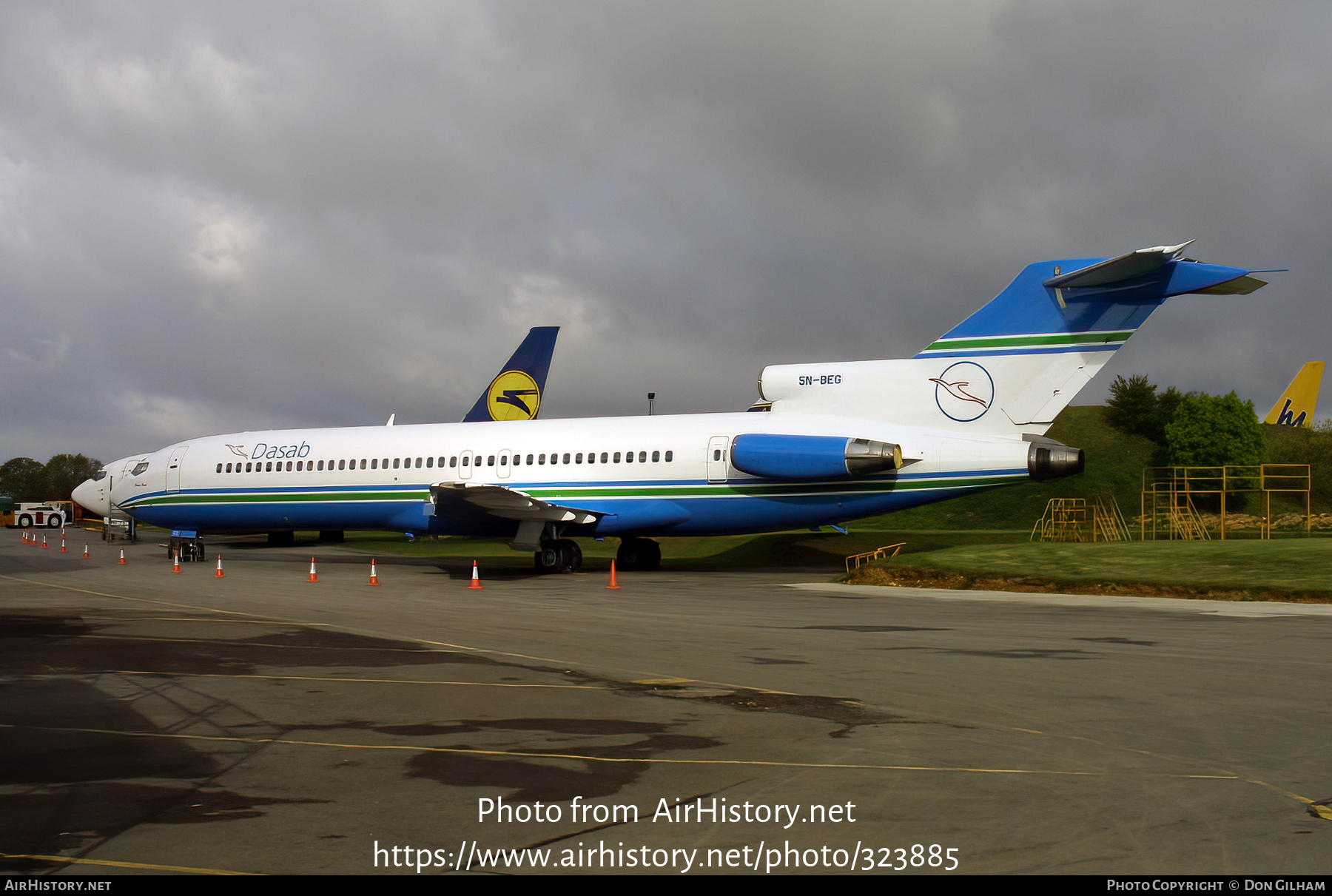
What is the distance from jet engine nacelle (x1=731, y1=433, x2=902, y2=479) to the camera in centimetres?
2208

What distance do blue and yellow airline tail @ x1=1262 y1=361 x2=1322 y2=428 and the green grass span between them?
57.4m

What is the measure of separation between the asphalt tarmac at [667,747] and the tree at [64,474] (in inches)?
4752

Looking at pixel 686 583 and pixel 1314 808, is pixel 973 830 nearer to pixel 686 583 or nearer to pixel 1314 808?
pixel 1314 808

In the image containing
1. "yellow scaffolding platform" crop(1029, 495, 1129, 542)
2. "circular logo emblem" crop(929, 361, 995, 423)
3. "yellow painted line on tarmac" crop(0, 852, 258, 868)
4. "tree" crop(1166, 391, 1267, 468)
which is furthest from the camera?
"tree" crop(1166, 391, 1267, 468)

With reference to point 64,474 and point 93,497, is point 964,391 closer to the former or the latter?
point 93,497

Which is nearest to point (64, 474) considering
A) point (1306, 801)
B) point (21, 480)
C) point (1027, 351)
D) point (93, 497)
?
point (21, 480)

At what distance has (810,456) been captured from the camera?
22.7 metres

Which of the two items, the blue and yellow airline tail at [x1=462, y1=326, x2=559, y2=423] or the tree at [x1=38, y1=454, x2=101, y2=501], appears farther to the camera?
the tree at [x1=38, y1=454, x2=101, y2=501]

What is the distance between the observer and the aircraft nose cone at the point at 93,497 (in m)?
32.8

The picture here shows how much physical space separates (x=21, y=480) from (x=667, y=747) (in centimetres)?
14374

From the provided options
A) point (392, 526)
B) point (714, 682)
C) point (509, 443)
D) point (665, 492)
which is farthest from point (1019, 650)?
point (392, 526)

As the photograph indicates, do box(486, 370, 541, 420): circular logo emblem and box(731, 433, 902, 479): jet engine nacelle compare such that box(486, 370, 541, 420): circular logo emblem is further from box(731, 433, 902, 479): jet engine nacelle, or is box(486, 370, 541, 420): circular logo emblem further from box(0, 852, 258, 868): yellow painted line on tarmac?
box(0, 852, 258, 868): yellow painted line on tarmac

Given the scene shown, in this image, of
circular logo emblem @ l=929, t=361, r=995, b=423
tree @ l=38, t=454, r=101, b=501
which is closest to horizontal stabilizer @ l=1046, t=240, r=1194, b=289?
circular logo emblem @ l=929, t=361, r=995, b=423

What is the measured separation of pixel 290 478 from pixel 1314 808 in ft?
92.4
